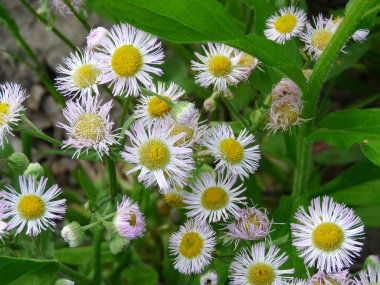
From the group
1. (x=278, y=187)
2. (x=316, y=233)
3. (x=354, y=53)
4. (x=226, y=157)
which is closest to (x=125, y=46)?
(x=226, y=157)

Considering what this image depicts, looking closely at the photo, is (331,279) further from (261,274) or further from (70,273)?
(70,273)

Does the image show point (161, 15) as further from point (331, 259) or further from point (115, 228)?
point (331, 259)

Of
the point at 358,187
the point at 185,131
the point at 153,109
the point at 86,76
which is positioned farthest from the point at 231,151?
the point at 358,187

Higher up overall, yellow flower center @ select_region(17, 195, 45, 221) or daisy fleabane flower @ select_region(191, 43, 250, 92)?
daisy fleabane flower @ select_region(191, 43, 250, 92)

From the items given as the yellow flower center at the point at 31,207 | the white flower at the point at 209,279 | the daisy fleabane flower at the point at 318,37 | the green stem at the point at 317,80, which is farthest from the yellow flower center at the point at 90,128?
the daisy fleabane flower at the point at 318,37

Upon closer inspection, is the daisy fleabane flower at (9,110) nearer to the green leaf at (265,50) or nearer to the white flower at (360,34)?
the green leaf at (265,50)

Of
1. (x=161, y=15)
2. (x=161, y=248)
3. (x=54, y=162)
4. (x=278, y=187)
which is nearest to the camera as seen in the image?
(x=161, y=15)

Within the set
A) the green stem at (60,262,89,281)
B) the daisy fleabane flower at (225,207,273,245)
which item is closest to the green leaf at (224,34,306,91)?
the daisy fleabane flower at (225,207,273,245)

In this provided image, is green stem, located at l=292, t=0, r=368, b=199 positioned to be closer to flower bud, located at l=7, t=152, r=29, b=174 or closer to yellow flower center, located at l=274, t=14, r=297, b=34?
yellow flower center, located at l=274, t=14, r=297, b=34
